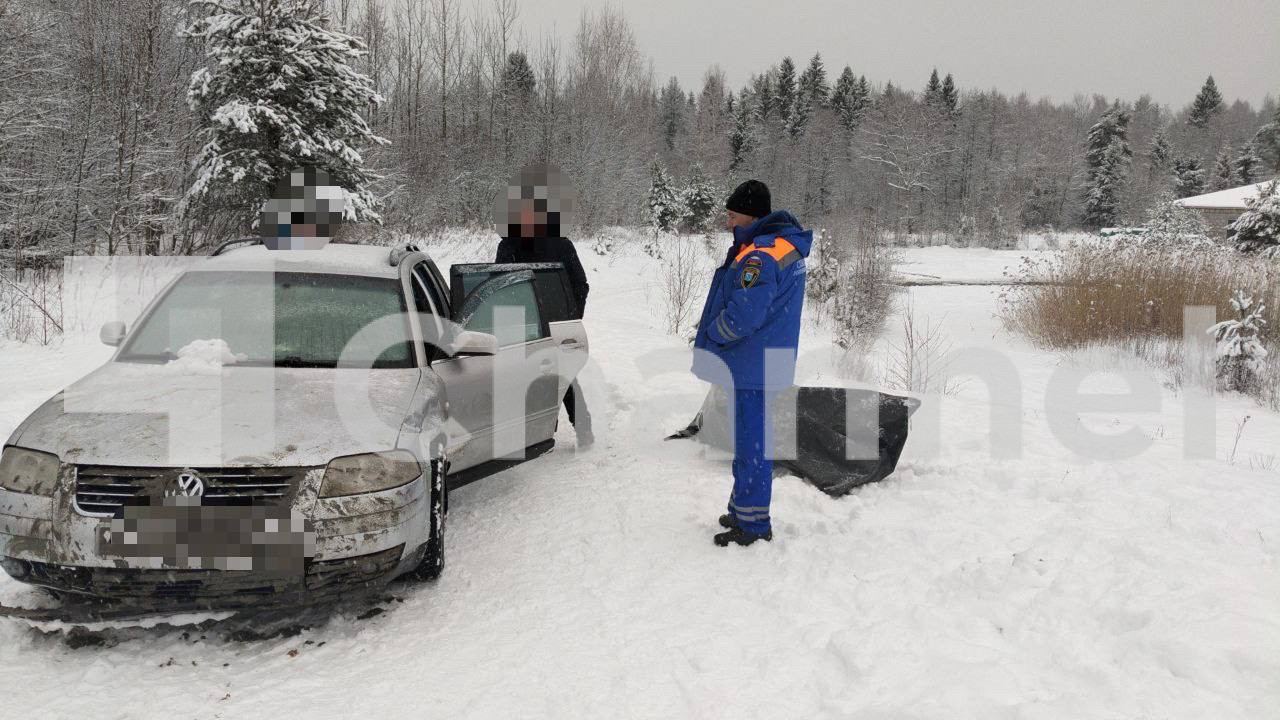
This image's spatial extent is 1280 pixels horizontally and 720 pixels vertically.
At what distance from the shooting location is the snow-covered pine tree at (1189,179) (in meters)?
54.9

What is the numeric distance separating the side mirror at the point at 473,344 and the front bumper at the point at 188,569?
116cm

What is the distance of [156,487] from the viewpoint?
2.64 meters

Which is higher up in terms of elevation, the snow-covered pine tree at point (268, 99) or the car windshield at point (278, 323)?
the snow-covered pine tree at point (268, 99)

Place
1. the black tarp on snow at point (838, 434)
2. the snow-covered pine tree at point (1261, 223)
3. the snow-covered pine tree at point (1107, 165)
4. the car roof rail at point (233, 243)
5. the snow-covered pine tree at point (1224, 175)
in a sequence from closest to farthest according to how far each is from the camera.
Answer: the car roof rail at point (233, 243) < the black tarp on snow at point (838, 434) < the snow-covered pine tree at point (1261, 223) < the snow-covered pine tree at point (1107, 165) < the snow-covered pine tree at point (1224, 175)

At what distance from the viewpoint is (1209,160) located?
228 feet

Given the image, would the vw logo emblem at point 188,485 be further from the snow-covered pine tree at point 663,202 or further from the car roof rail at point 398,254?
the snow-covered pine tree at point 663,202

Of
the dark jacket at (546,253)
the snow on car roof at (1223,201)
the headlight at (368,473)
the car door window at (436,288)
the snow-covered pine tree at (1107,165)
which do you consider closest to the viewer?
the headlight at (368,473)

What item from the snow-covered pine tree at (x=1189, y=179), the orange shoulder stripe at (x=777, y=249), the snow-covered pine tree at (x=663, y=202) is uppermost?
the snow-covered pine tree at (x=1189, y=179)

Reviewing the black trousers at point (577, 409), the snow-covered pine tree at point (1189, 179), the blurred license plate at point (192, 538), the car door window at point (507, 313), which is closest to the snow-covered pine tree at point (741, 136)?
the snow-covered pine tree at point (1189, 179)

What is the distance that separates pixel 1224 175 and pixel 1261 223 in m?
49.0

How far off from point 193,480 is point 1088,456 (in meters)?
5.45

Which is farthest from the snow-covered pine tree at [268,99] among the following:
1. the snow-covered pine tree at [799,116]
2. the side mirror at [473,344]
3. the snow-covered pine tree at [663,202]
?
the snow-covered pine tree at [799,116]

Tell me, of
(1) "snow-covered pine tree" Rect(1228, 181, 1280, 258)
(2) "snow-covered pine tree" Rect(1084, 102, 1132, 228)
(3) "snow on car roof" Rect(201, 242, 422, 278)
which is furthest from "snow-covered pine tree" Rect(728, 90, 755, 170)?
(3) "snow on car roof" Rect(201, 242, 422, 278)

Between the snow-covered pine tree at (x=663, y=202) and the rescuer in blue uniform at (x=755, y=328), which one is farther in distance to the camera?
the snow-covered pine tree at (x=663, y=202)
